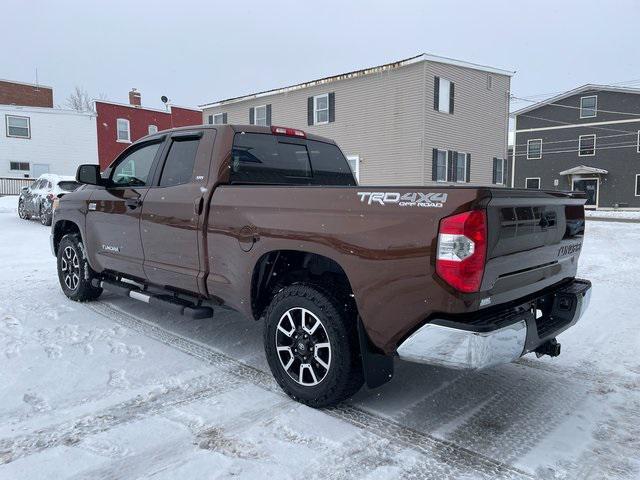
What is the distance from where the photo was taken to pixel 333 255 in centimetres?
316

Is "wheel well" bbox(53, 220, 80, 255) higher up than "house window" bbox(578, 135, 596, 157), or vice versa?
"house window" bbox(578, 135, 596, 157)

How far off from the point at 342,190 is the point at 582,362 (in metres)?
2.71

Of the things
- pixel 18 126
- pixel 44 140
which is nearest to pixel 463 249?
pixel 18 126

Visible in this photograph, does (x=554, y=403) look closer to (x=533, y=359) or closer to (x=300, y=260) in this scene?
(x=533, y=359)

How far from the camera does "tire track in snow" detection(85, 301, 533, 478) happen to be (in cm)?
275

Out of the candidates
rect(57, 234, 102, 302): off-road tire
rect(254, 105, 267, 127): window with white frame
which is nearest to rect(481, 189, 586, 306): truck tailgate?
rect(57, 234, 102, 302): off-road tire

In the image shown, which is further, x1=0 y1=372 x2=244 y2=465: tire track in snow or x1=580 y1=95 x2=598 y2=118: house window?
x1=580 y1=95 x2=598 y2=118: house window

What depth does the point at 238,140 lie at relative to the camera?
13.8 ft

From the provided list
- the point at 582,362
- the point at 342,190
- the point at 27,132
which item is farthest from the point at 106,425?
the point at 27,132

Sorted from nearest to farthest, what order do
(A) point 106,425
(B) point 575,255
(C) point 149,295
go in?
(A) point 106,425 → (B) point 575,255 → (C) point 149,295

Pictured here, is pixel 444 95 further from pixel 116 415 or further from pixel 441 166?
pixel 116 415

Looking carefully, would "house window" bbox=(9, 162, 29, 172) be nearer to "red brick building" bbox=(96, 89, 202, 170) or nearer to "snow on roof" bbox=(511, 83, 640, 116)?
"red brick building" bbox=(96, 89, 202, 170)

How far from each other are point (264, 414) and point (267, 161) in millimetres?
2133

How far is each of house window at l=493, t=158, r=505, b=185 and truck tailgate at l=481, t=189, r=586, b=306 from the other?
19172 mm
